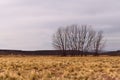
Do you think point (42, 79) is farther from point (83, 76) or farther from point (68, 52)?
point (68, 52)

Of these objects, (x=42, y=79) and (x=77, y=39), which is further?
(x=77, y=39)

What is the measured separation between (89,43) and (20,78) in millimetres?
74880

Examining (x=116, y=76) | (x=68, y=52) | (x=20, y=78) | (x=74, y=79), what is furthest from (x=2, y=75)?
(x=68, y=52)

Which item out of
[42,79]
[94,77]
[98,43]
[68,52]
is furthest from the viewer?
[98,43]

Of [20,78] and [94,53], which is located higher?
[20,78]

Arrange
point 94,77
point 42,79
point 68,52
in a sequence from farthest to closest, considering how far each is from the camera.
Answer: point 68,52, point 94,77, point 42,79

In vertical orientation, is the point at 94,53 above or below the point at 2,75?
below

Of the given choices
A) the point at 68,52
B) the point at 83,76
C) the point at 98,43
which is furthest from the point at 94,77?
the point at 98,43

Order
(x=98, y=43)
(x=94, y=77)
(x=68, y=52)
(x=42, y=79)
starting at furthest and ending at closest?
(x=98, y=43)
(x=68, y=52)
(x=94, y=77)
(x=42, y=79)

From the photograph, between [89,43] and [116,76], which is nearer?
[116,76]

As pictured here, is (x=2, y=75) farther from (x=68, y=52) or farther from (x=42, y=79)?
(x=68, y=52)

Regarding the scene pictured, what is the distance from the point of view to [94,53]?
86.8m

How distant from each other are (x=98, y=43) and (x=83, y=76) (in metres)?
75.8

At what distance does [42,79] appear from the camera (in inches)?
546
